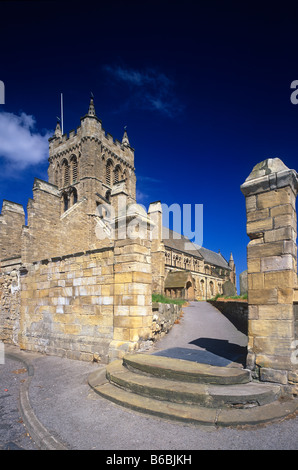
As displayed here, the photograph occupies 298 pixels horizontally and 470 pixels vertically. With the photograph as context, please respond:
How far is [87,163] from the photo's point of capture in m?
34.3

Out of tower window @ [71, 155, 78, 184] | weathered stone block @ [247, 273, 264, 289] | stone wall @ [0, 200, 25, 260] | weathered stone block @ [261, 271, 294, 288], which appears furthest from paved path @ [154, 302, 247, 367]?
tower window @ [71, 155, 78, 184]

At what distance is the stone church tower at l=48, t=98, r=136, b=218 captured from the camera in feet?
112

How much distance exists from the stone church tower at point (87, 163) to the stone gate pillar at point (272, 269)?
91.2 feet

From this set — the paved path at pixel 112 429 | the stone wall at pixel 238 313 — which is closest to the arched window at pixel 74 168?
the stone wall at pixel 238 313

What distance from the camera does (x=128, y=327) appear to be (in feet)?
21.1

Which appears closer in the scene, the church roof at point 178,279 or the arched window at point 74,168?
the church roof at point 178,279

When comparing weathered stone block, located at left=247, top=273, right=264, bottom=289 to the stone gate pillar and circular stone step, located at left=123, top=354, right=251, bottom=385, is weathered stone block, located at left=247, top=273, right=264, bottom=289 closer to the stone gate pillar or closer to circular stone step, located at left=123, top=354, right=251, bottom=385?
the stone gate pillar

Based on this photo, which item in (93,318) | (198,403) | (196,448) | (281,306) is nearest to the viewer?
(196,448)

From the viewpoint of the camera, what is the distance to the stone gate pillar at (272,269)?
4195mm

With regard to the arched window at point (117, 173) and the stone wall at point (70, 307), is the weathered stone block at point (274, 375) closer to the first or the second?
the stone wall at point (70, 307)

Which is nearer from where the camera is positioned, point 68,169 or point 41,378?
point 41,378
